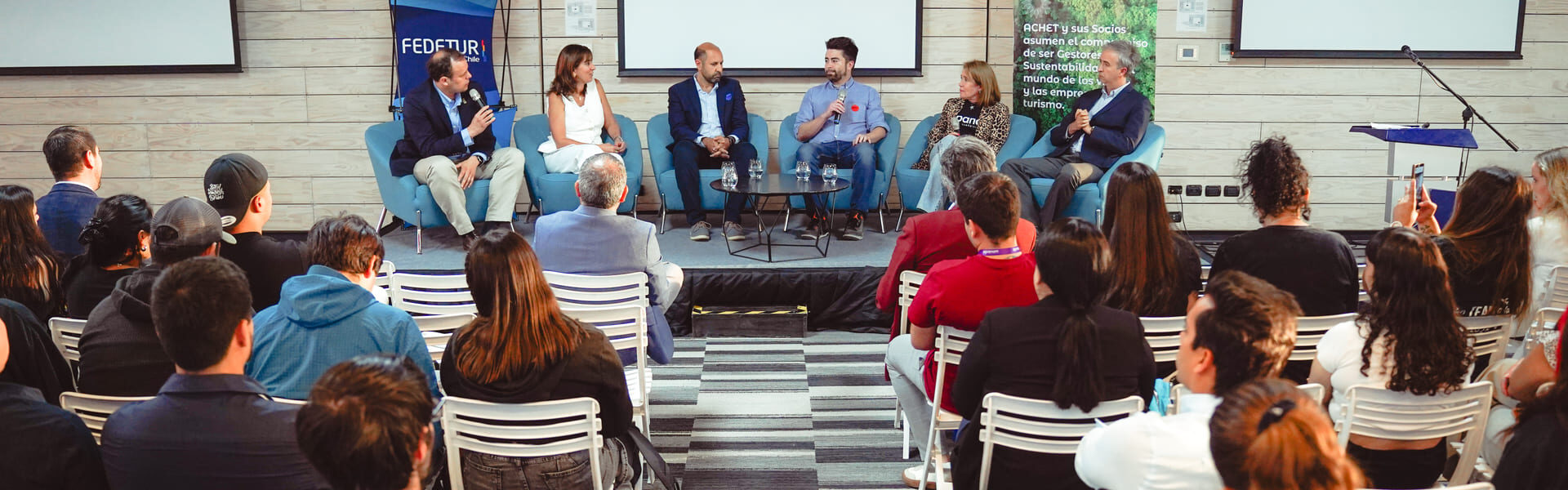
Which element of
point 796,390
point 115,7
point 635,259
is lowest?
point 796,390

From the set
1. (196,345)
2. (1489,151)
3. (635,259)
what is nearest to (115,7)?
(635,259)

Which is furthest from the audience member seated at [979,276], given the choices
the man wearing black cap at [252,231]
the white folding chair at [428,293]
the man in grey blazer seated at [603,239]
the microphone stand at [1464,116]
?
the microphone stand at [1464,116]

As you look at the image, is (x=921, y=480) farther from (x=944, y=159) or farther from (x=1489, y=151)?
(x=1489, y=151)

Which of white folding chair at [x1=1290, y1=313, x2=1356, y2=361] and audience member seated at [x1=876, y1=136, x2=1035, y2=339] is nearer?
white folding chair at [x1=1290, y1=313, x2=1356, y2=361]

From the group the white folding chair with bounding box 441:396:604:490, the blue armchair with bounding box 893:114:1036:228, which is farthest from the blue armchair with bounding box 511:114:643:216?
the white folding chair with bounding box 441:396:604:490

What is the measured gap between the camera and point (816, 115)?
6.49 metres

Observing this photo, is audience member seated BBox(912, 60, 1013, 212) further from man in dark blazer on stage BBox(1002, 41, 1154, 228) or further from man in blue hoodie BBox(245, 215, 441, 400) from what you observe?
man in blue hoodie BBox(245, 215, 441, 400)

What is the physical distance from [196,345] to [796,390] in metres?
2.74

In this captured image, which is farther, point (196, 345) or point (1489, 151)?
point (1489, 151)

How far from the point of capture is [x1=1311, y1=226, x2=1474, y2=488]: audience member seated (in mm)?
2281

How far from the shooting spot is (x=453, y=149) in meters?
5.75

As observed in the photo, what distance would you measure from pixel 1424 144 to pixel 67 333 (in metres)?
6.26

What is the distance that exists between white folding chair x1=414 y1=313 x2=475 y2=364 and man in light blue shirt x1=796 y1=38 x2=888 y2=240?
3.35 metres

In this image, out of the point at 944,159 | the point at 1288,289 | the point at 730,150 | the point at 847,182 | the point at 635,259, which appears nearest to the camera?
the point at 1288,289
